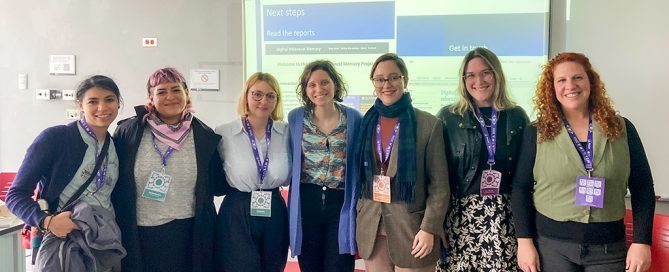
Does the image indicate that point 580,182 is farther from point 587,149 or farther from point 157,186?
point 157,186

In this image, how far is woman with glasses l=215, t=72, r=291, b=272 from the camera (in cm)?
233

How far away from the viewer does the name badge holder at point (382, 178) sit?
2.17m

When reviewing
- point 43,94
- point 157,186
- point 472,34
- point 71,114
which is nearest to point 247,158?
point 157,186

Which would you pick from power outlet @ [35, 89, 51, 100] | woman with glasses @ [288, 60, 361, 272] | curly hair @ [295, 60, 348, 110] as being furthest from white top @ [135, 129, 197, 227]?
power outlet @ [35, 89, 51, 100]

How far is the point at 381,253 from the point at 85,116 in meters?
1.39

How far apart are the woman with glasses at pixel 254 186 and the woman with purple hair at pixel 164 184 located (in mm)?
97

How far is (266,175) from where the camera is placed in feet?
7.77

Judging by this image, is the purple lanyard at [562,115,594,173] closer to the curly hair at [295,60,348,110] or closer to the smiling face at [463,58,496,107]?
the smiling face at [463,58,496,107]

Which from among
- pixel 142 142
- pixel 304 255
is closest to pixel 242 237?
pixel 304 255

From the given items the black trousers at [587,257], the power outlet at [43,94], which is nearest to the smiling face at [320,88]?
the black trousers at [587,257]

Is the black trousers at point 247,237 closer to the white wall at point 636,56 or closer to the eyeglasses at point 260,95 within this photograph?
the eyeglasses at point 260,95

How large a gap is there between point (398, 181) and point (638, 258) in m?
0.93

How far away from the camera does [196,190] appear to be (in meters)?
2.26

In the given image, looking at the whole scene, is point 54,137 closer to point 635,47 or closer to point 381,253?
point 381,253
